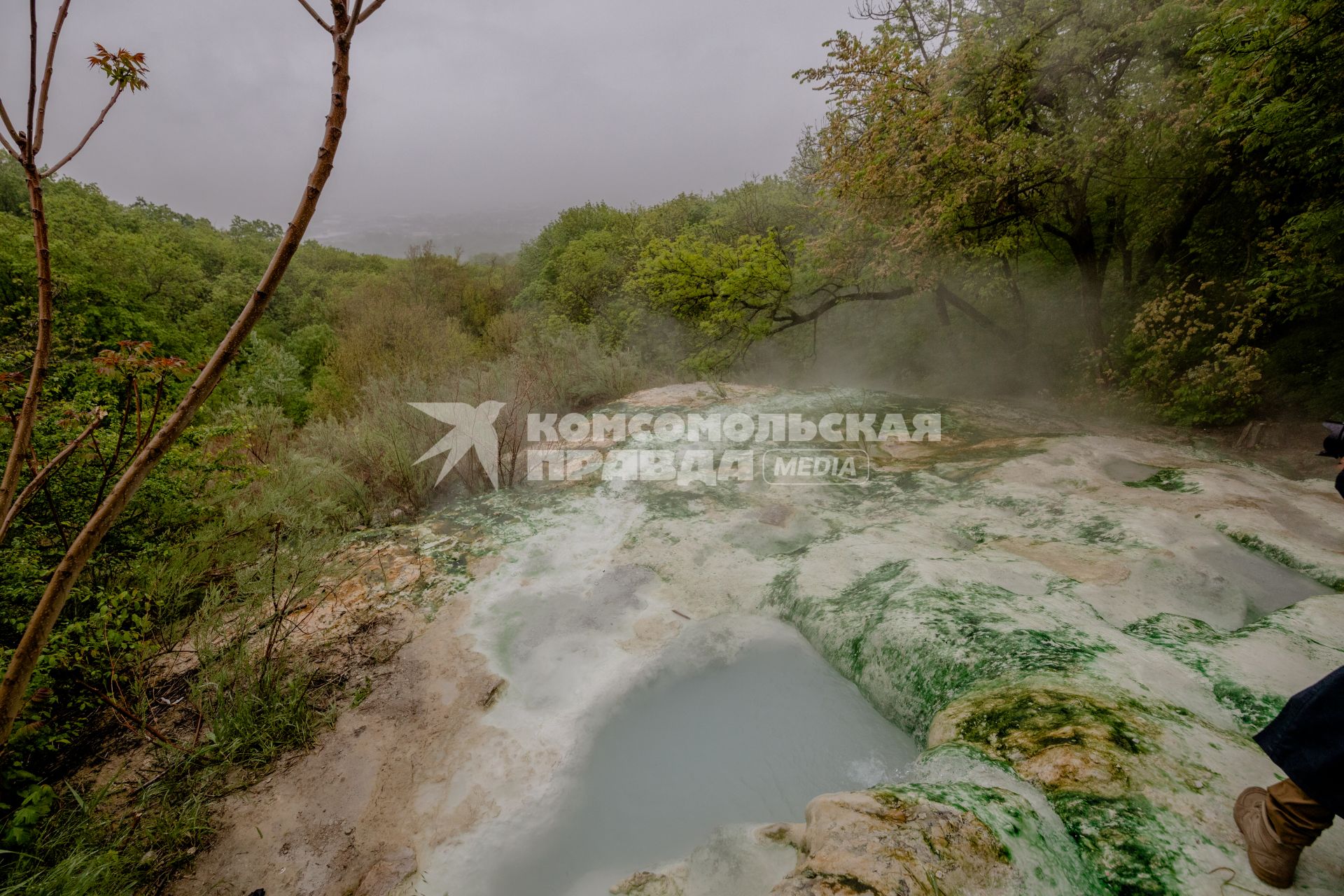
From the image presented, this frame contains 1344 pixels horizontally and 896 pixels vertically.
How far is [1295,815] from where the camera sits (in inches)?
49.3

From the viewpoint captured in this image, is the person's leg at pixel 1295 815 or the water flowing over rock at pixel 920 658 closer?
the person's leg at pixel 1295 815

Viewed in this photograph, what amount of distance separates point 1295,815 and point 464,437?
5.63 m

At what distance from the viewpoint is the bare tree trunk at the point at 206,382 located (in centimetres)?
85

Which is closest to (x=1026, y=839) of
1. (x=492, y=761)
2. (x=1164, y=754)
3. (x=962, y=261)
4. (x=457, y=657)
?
(x=1164, y=754)

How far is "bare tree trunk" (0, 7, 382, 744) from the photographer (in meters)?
0.85

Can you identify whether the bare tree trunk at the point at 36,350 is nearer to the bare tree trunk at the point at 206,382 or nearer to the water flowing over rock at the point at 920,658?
the bare tree trunk at the point at 206,382

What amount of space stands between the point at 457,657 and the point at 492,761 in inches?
29.4

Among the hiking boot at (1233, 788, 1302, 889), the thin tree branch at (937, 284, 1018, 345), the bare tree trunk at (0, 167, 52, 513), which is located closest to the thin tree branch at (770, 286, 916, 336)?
the thin tree branch at (937, 284, 1018, 345)

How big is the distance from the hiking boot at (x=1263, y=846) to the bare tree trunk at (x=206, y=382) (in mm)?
2577

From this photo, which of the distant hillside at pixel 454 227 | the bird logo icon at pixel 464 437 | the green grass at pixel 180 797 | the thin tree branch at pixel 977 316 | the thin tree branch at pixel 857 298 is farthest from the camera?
the distant hillside at pixel 454 227

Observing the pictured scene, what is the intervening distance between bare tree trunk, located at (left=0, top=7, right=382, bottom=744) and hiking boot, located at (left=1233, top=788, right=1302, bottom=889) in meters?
2.58

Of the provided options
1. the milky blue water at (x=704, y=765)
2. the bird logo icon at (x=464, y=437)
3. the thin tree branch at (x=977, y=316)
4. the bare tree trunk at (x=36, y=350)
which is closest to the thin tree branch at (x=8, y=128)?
the bare tree trunk at (x=36, y=350)

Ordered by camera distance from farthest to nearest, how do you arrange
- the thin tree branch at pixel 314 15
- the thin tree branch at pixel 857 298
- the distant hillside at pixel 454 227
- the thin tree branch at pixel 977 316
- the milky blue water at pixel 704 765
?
the distant hillside at pixel 454 227 → the thin tree branch at pixel 857 298 → the thin tree branch at pixel 977 316 → the milky blue water at pixel 704 765 → the thin tree branch at pixel 314 15

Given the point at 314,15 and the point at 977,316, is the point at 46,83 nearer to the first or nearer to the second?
the point at 314,15
